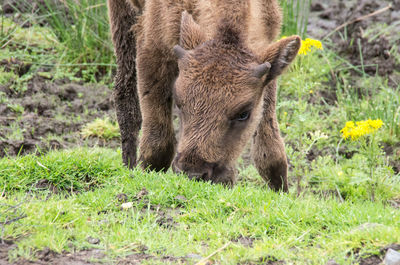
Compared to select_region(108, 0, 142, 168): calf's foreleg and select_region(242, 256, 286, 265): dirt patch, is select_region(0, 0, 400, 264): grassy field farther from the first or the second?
select_region(108, 0, 142, 168): calf's foreleg

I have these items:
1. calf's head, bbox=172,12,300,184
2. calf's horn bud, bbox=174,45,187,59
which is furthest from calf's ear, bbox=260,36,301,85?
calf's horn bud, bbox=174,45,187,59

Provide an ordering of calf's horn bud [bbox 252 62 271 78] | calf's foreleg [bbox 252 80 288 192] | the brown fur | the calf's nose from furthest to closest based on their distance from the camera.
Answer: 1. calf's foreleg [bbox 252 80 288 192]
2. calf's horn bud [bbox 252 62 271 78]
3. the brown fur
4. the calf's nose

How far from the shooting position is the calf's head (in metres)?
5.12

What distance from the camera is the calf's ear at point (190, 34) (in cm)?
548

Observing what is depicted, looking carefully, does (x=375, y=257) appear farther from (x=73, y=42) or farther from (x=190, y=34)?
(x=73, y=42)

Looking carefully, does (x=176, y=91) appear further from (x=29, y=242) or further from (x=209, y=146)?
(x=29, y=242)

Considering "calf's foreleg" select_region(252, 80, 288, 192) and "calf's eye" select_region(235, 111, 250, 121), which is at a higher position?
"calf's eye" select_region(235, 111, 250, 121)

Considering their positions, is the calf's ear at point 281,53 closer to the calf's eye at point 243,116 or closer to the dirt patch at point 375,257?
the calf's eye at point 243,116

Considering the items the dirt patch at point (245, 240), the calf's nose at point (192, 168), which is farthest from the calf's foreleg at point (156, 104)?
the dirt patch at point (245, 240)

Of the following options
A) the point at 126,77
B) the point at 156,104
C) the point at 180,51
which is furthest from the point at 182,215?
the point at 126,77

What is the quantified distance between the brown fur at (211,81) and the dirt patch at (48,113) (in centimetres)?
179

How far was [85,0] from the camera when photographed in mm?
9672

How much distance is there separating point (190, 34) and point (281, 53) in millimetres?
900

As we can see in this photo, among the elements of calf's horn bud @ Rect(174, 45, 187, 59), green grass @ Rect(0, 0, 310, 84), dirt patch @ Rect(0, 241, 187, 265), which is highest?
calf's horn bud @ Rect(174, 45, 187, 59)
